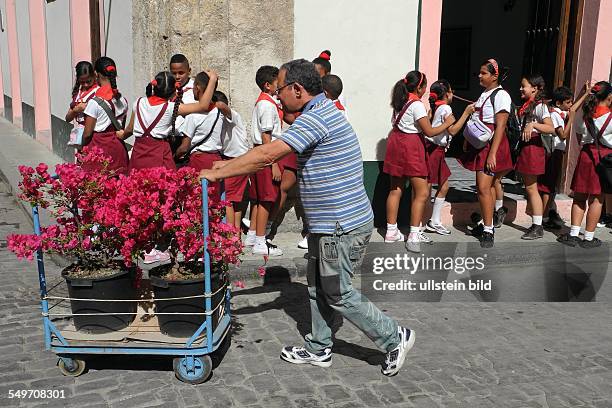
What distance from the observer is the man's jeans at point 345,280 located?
3.88 metres

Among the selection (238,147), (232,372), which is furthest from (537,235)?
(232,372)

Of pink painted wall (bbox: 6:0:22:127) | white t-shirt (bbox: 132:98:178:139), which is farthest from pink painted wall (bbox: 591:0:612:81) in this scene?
pink painted wall (bbox: 6:0:22:127)

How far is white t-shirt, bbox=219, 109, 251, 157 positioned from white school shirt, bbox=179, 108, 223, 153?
0.15 metres

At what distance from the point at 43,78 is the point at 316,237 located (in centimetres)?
1228

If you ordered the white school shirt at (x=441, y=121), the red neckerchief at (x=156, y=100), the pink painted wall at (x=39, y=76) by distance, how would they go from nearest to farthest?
1. the red neckerchief at (x=156, y=100)
2. the white school shirt at (x=441, y=121)
3. the pink painted wall at (x=39, y=76)

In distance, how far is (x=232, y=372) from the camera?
408 centimetres

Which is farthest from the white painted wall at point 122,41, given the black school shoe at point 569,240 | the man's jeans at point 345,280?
the black school shoe at point 569,240

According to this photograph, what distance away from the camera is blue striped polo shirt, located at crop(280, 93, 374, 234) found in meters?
3.72

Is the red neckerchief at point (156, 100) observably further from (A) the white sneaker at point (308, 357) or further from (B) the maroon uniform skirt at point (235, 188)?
(A) the white sneaker at point (308, 357)

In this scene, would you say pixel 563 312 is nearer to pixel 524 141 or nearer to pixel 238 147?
pixel 524 141

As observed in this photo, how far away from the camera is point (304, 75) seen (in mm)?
3740

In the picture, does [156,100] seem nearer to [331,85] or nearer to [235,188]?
[235,188]

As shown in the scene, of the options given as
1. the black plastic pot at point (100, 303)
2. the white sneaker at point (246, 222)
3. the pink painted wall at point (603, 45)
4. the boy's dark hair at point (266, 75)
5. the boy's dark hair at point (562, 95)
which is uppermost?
the pink painted wall at point (603, 45)

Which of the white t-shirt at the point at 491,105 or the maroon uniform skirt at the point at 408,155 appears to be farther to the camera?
the maroon uniform skirt at the point at 408,155
